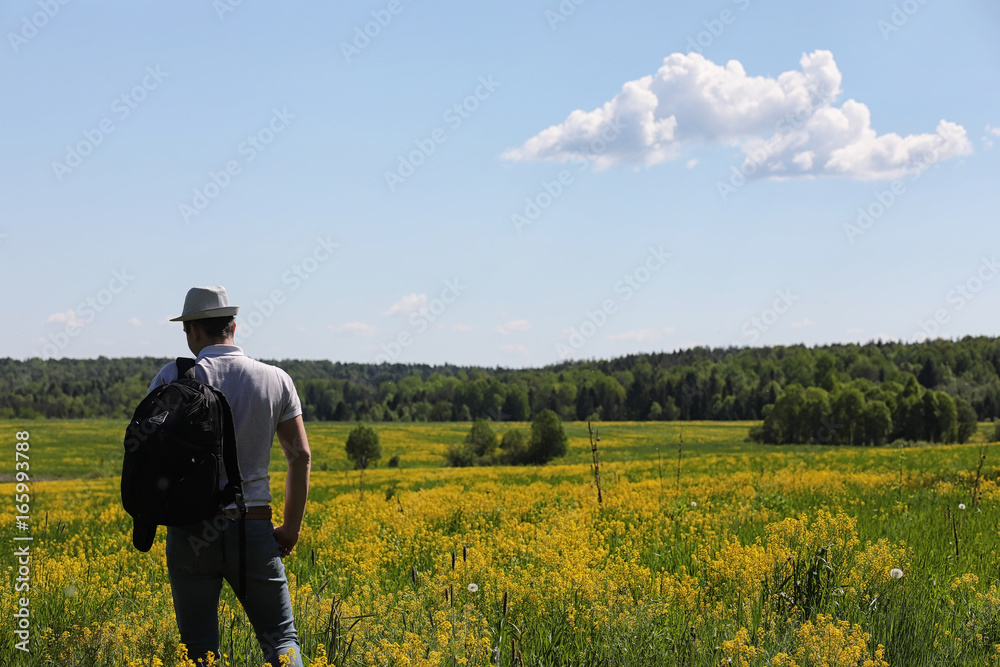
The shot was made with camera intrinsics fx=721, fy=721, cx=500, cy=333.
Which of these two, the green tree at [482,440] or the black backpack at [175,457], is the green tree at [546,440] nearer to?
the green tree at [482,440]

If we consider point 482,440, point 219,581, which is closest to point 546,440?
point 482,440

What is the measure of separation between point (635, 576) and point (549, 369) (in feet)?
597

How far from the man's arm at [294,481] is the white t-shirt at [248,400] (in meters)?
0.09

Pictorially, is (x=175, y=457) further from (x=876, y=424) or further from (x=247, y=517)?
(x=876, y=424)

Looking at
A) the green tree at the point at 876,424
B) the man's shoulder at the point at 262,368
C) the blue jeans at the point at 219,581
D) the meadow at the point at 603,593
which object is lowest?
the green tree at the point at 876,424

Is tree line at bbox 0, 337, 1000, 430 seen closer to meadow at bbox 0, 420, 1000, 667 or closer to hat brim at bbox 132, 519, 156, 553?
meadow at bbox 0, 420, 1000, 667

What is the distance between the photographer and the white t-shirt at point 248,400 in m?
3.50

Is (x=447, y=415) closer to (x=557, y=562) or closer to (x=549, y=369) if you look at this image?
(x=549, y=369)

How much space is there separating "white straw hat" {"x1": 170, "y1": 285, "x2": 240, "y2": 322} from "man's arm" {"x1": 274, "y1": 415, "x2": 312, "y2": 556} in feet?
2.13

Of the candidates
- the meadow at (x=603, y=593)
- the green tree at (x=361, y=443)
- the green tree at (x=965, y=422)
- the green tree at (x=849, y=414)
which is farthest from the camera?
the green tree at (x=849, y=414)

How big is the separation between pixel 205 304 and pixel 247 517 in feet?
3.51

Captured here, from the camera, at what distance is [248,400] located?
11.6ft

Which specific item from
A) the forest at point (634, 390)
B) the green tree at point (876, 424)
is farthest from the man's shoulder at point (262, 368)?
the forest at point (634, 390)

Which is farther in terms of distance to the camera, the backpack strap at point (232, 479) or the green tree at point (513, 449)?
the green tree at point (513, 449)
